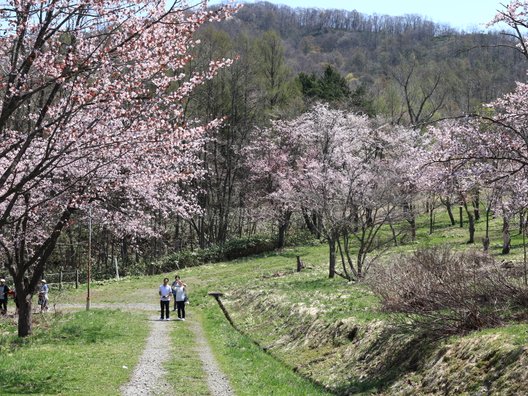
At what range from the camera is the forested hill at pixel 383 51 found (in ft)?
195

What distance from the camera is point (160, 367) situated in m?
13.5

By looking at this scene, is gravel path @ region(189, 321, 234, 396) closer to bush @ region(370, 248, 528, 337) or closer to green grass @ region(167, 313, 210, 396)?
green grass @ region(167, 313, 210, 396)

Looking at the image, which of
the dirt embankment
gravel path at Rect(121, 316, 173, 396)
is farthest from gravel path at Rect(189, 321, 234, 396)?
the dirt embankment

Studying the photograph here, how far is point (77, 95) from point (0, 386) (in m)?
5.86

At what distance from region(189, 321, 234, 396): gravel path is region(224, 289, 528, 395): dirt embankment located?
1.66 metres

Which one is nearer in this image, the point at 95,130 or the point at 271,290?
the point at 95,130

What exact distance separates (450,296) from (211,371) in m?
6.03

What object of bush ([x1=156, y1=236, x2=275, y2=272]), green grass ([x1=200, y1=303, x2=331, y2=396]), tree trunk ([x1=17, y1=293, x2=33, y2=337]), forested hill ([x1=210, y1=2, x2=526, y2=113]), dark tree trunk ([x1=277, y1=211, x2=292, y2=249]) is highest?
forested hill ([x1=210, y1=2, x2=526, y2=113])

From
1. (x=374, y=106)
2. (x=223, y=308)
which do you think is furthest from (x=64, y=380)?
(x=374, y=106)

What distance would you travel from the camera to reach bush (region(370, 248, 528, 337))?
1009cm

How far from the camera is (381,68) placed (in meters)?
105

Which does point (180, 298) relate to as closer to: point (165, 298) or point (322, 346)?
point (165, 298)

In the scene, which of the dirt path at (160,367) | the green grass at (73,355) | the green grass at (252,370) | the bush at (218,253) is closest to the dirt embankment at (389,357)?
the green grass at (252,370)

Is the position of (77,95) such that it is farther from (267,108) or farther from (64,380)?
(267,108)
